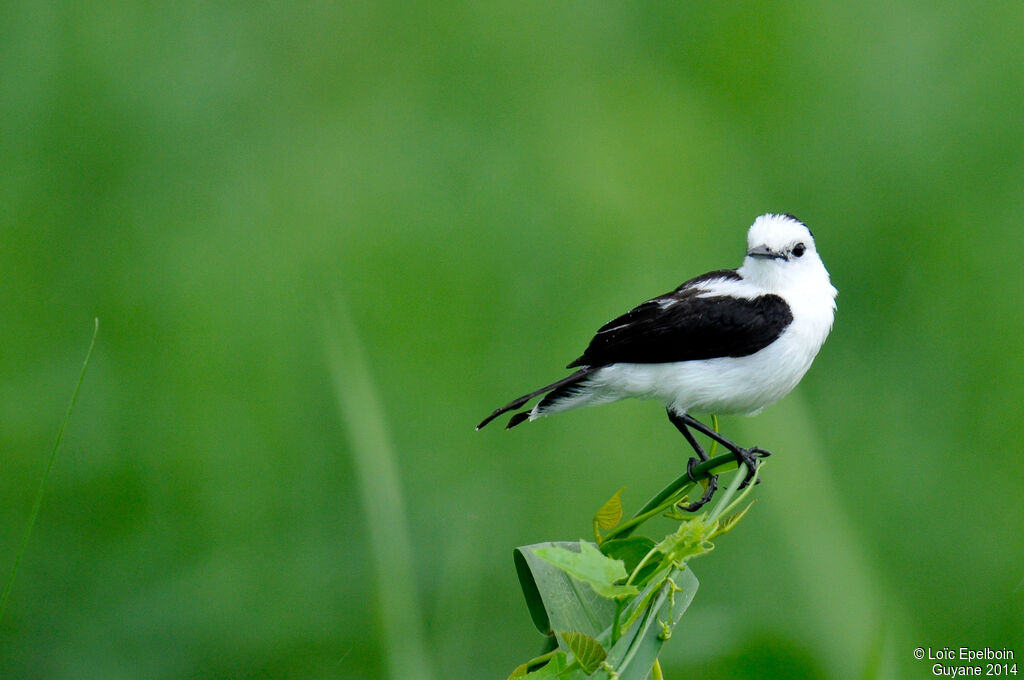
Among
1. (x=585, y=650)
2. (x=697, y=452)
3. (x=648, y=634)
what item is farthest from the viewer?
(x=697, y=452)

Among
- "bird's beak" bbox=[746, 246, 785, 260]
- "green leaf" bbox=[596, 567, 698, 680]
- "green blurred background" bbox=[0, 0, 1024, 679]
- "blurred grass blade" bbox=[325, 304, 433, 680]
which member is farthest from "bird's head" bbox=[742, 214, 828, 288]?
"green leaf" bbox=[596, 567, 698, 680]

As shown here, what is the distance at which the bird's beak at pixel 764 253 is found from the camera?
2.83 meters

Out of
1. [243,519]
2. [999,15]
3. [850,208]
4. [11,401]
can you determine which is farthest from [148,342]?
[999,15]

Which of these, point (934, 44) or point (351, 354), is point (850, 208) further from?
point (351, 354)

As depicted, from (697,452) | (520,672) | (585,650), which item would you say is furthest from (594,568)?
(697,452)

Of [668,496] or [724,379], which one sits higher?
[724,379]

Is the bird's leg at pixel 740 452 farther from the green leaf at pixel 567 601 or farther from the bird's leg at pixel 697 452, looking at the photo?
the green leaf at pixel 567 601

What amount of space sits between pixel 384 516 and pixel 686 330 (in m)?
0.74

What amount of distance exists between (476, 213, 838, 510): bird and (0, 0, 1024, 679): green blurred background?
0.46m

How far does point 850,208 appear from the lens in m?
5.83

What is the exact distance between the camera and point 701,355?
265 cm

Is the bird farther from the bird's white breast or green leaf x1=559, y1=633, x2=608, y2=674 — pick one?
green leaf x1=559, y1=633, x2=608, y2=674

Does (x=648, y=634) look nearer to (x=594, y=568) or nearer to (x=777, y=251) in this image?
(x=594, y=568)

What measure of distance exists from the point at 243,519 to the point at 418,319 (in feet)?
3.93
